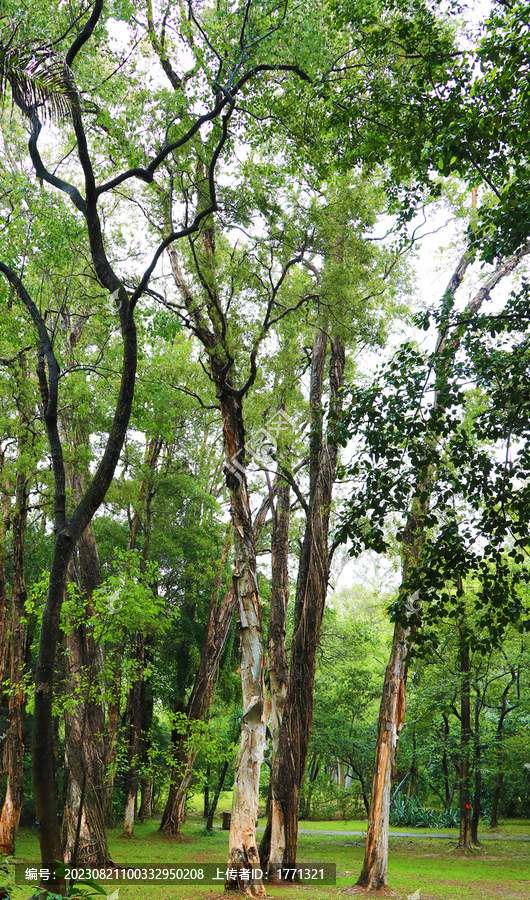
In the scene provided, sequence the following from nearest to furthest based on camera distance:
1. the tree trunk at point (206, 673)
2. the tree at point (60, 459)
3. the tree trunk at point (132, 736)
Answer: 1. the tree at point (60, 459)
2. the tree trunk at point (132, 736)
3. the tree trunk at point (206, 673)

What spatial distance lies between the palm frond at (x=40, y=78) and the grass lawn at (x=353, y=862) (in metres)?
7.25

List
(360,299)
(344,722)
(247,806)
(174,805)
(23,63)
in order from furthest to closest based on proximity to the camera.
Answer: (344,722), (174,805), (360,299), (247,806), (23,63)

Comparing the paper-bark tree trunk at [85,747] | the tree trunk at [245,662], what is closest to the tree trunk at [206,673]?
the paper-bark tree trunk at [85,747]

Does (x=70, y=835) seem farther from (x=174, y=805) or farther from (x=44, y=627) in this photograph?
(x=44, y=627)

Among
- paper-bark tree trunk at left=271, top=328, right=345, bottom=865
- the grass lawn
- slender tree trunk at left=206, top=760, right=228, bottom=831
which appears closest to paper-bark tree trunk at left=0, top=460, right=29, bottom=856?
the grass lawn

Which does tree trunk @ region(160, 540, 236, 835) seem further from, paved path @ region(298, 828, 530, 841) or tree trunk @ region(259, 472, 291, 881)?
paved path @ region(298, 828, 530, 841)

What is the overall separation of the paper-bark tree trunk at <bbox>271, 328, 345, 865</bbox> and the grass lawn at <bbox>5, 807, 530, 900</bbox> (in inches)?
48.2

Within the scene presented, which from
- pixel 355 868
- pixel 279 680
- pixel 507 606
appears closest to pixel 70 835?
pixel 279 680

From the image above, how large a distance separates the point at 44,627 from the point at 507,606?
3318 mm

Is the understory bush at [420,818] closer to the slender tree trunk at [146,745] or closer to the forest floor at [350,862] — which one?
the forest floor at [350,862]

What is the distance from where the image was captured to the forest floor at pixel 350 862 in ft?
28.9

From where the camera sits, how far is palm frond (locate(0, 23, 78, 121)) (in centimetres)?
472

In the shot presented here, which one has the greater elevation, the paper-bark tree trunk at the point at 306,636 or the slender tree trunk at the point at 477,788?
the paper-bark tree trunk at the point at 306,636

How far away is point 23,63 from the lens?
4.69 meters
